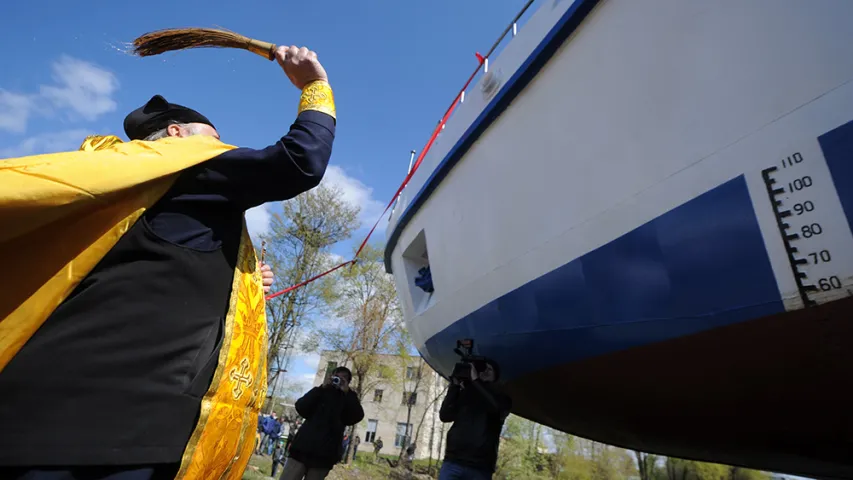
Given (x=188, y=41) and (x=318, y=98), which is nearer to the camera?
(x=318, y=98)

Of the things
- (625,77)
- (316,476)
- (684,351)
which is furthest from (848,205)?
(316,476)

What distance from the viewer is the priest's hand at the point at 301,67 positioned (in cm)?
114

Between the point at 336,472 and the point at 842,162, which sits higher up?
the point at 842,162

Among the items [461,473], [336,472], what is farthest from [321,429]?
[336,472]

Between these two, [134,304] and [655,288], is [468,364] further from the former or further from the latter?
[134,304]

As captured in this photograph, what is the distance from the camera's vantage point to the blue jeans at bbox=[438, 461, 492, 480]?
2.70 m

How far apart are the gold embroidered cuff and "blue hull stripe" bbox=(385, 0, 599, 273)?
1487 millimetres

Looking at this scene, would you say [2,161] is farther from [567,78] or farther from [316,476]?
[316,476]

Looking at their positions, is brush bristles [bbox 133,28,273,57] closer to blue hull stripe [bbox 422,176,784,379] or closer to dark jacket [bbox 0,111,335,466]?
dark jacket [bbox 0,111,335,466]

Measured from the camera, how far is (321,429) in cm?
336

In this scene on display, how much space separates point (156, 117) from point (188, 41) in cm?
31

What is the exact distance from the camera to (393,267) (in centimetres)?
530

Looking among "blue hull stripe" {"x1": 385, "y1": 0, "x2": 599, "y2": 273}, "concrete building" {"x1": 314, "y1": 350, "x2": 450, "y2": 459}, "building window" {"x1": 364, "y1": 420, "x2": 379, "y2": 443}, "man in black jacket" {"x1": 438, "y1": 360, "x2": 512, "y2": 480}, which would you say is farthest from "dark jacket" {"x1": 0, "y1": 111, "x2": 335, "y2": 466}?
"building window" {"x1": 364, "y1": 420, "x2": 379, "y2": 443}

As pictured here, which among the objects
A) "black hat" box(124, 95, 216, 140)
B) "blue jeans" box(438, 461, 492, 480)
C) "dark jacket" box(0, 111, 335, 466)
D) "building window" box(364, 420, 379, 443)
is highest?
"black hat" box(124, 95, 216, 140)
